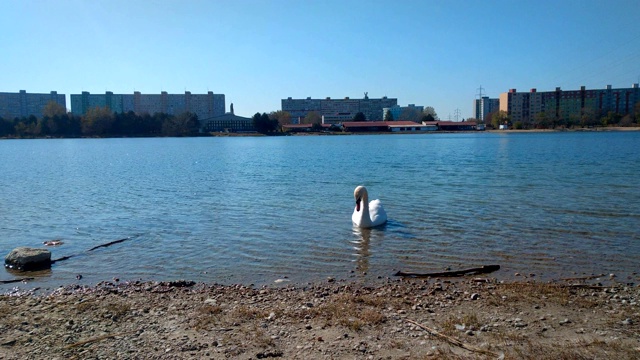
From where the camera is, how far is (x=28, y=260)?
11.7m

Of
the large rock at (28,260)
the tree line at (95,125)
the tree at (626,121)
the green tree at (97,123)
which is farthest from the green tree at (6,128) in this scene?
the tree at (626,121)

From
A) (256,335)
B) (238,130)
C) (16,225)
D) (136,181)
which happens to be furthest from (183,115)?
(256,335)

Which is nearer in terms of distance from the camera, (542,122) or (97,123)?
(97,123)

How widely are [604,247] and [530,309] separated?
6292 mm

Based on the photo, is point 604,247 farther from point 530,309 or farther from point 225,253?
point 225,253

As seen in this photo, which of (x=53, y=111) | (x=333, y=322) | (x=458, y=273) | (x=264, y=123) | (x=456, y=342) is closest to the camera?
(x=456, y=342)

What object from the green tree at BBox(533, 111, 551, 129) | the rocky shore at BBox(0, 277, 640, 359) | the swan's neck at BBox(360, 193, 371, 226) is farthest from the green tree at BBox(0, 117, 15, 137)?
the rocky shore at BBox(0, 277, 640, 359)

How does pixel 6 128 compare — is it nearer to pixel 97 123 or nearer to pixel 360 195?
pixel 97 123

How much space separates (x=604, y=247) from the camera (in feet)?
42.4

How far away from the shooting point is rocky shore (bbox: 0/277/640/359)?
6406 millimetres

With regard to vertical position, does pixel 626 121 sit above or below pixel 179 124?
below

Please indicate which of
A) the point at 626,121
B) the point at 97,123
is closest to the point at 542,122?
the point at 626,121

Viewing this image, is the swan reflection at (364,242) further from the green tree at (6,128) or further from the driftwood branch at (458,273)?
the green tree at (6,128)

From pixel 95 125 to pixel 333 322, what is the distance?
17933cm
